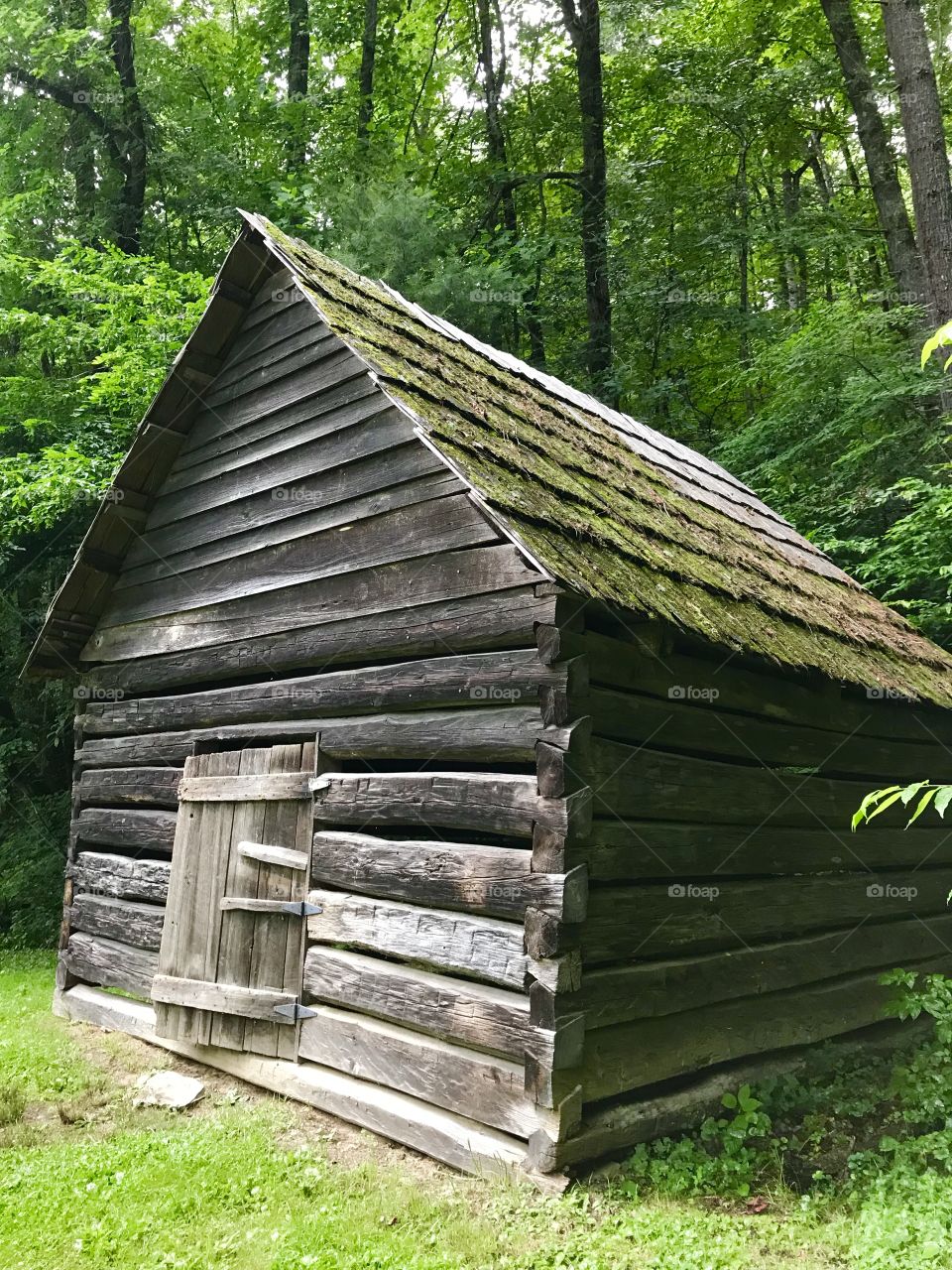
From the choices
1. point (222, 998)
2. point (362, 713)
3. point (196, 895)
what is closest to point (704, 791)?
point (362, 713)

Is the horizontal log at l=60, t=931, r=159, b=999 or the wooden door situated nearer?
the wooden door

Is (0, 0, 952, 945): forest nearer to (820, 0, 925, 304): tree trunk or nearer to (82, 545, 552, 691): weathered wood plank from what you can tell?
(820, 0, 925, 304): tree trunk

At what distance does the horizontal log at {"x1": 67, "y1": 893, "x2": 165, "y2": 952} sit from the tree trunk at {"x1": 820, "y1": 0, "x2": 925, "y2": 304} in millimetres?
11562

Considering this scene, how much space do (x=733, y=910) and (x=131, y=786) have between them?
469 cm

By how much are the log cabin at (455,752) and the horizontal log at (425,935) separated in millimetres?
22

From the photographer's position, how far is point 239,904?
5.88 metres

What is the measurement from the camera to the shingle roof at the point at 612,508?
15.6 ft

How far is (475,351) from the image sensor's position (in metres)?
7.59

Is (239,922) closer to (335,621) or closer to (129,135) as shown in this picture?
(335,621)

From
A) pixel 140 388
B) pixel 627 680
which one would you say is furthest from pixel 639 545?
pixel 140 388

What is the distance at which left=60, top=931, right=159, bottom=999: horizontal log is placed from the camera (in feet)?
22.8

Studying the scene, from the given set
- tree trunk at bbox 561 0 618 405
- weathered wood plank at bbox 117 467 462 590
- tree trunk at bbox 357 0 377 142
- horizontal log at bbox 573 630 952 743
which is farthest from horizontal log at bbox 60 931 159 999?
tree trunk at bbox 357 0 377 142

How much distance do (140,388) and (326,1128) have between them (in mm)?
10535

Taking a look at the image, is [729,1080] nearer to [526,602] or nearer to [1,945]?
[526,602]
